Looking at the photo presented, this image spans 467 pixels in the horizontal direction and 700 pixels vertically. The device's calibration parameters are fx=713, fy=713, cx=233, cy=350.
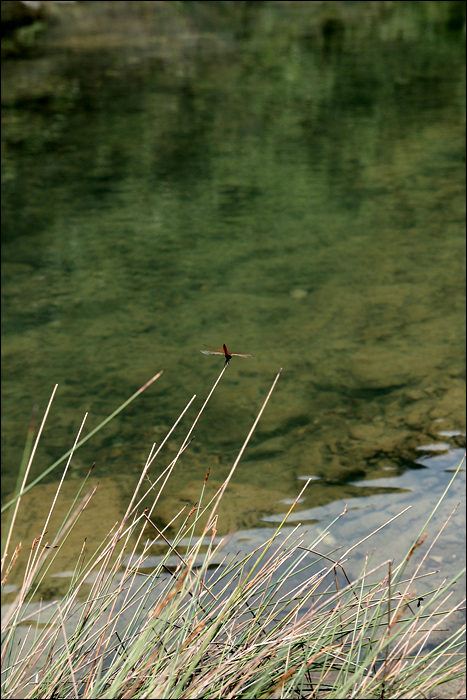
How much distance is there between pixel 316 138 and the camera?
6.80 meters

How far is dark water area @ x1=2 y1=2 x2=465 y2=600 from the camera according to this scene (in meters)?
2.93

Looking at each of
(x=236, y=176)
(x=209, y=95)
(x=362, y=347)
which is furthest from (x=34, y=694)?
(x=209, y=95)

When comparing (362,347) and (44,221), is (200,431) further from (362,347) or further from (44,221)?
(44,221)

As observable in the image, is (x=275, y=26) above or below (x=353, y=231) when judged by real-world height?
above

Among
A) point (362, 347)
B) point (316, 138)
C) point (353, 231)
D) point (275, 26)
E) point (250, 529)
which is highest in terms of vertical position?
point (275, 26)

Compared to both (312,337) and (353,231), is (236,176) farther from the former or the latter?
(312,337)

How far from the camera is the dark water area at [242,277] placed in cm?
A: 293

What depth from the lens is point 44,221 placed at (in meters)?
5.11

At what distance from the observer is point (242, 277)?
14.2 ft

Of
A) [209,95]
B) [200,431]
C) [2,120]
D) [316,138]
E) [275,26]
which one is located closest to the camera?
[200,431]

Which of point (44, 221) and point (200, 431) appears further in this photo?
point (44, 221)

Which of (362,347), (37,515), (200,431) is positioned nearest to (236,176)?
(362,347)

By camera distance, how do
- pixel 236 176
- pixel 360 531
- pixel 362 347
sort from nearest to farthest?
pixel 360 531 → pixel 362 347 → pixel 236 176

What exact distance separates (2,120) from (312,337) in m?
5.38
